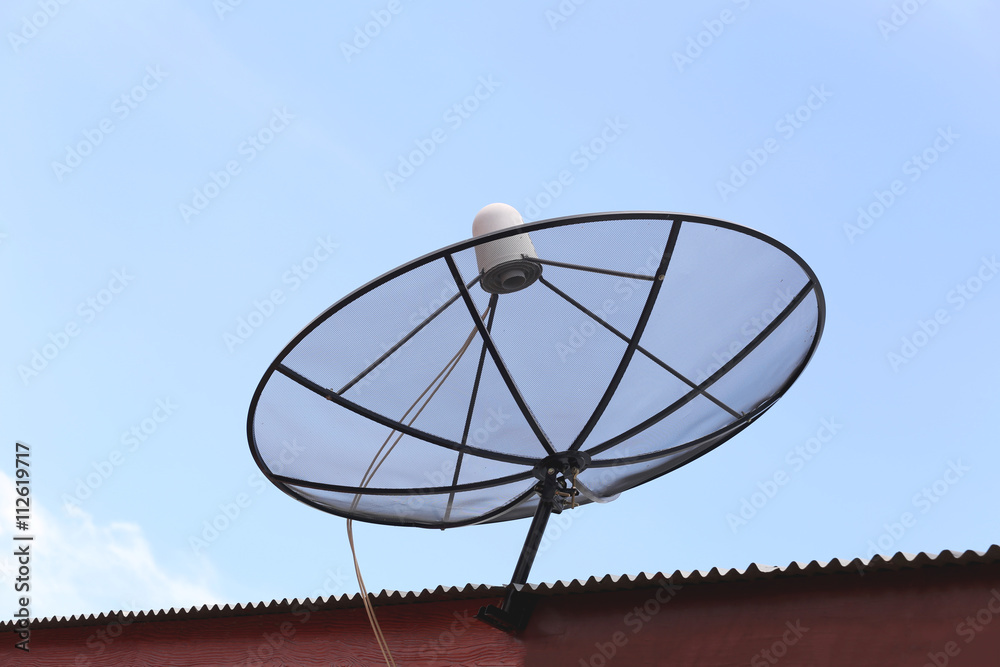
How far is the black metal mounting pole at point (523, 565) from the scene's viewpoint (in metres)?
5.38

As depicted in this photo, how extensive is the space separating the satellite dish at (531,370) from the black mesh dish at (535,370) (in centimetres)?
1

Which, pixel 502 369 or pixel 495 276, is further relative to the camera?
Answer: pixel 502 369

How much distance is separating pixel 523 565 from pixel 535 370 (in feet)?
4.04

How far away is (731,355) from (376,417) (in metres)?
2.29

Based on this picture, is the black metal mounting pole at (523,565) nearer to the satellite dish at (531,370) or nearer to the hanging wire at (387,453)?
the satellite dish at (531,370)

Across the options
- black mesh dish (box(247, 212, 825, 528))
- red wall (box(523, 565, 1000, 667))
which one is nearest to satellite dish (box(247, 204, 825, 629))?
black mesh dish (box(247, 212, 825, 528))

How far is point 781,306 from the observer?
5.11 meters

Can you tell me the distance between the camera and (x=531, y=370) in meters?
5.45

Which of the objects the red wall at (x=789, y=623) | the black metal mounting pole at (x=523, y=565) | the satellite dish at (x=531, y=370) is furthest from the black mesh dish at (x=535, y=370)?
the red wall at (x=789, y=623)

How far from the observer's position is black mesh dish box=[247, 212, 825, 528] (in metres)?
4.68

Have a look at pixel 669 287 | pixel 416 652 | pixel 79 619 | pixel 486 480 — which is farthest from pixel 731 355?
pixel 79 619

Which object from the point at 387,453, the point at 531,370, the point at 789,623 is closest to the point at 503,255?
the point at 531,370

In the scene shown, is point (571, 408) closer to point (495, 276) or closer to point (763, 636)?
point (495, 276)

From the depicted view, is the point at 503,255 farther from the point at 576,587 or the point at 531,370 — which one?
the point at 576,587
